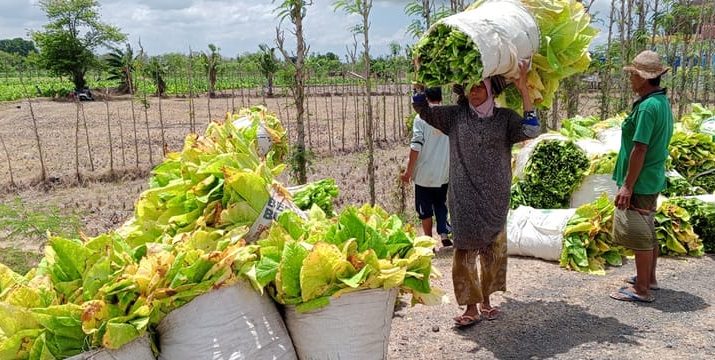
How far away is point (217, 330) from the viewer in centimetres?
229

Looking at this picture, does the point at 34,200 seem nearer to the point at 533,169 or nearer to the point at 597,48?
the point at 533,169

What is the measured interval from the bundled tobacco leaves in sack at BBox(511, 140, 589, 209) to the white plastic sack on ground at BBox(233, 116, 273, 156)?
108 inches

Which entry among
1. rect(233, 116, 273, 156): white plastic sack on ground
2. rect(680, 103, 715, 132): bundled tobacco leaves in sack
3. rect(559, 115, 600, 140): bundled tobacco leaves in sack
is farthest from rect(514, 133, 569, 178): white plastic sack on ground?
rect(233, 116, 273, 156): white plastic sack on ground

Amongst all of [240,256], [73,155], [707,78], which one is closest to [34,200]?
[73,155]

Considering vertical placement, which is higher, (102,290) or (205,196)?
(205,196)

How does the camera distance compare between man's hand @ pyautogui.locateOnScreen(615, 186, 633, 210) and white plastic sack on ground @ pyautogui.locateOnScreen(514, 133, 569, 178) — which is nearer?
man's hand @ pyautogui.locateOnScreen(615, 186, 633, 210)

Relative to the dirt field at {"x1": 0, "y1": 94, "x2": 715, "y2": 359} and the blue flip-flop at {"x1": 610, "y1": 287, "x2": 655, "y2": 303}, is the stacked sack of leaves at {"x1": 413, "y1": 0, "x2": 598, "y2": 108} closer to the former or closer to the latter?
the dirt field at {"x1": 0, "y1": 94, "x2": 715, "y2": 359}

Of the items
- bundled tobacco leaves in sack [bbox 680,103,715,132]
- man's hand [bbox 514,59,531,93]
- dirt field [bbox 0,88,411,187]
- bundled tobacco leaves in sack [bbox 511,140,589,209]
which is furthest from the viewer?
dirt field [bbox 0,88,411,187]

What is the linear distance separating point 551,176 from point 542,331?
224 cm

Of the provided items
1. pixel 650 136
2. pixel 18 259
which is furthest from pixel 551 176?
pixel 18 259

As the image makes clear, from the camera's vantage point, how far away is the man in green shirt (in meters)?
3.81

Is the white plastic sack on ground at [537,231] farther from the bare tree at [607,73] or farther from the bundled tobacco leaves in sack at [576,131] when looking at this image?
the bare tree at [607,73]

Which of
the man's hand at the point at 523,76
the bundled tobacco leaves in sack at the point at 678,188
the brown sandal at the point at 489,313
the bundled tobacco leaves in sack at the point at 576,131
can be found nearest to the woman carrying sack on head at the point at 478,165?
the man's hand at the point at 523,76

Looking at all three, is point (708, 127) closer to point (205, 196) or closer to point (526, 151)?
point (526, 151)
